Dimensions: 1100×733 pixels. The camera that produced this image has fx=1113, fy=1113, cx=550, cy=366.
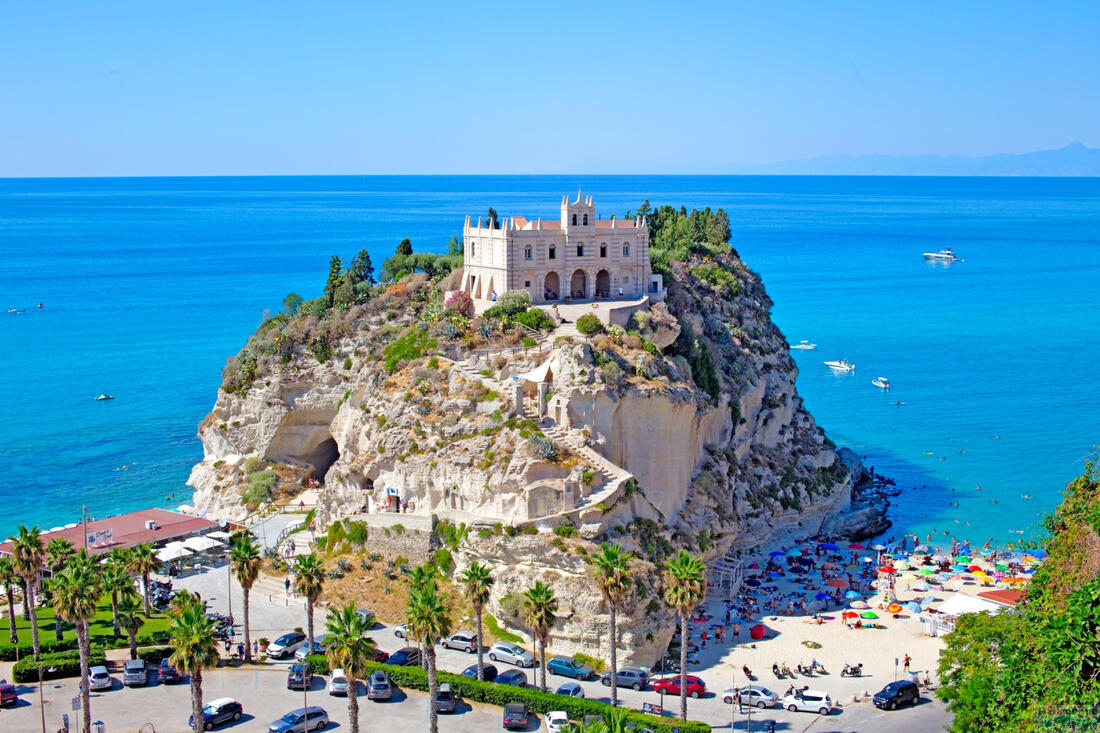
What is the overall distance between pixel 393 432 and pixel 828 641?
24283 millimetres

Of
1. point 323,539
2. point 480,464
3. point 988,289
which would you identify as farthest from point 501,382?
point 988,289

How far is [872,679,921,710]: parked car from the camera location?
45.1 m

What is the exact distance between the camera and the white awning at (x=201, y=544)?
59.2 meters

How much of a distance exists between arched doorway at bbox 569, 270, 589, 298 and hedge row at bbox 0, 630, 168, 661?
32.0 m

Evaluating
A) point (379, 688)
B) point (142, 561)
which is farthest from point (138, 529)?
point (379, 688)

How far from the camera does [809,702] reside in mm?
44906

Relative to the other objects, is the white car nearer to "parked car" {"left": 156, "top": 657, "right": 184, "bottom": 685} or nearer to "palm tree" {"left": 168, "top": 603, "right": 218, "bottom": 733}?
"palm tree" {"left": 168, "top": 603, "right": 218, "bottom": 733}

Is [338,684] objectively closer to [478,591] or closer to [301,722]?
[301,722]

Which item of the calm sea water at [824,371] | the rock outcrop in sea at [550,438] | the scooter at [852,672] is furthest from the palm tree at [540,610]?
the calm sea water at [824,371]

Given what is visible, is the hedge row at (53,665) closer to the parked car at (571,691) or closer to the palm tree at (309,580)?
the palm tree at (309,580)

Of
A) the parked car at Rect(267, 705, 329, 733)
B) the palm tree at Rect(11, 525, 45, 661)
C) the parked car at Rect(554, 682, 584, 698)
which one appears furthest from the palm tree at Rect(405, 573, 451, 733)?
the palm tree at Rect(11, 525, 45, 661)

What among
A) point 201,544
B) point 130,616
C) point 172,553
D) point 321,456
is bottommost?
point 172,553

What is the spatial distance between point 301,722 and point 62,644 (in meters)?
13.4

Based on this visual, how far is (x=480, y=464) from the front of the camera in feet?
178
